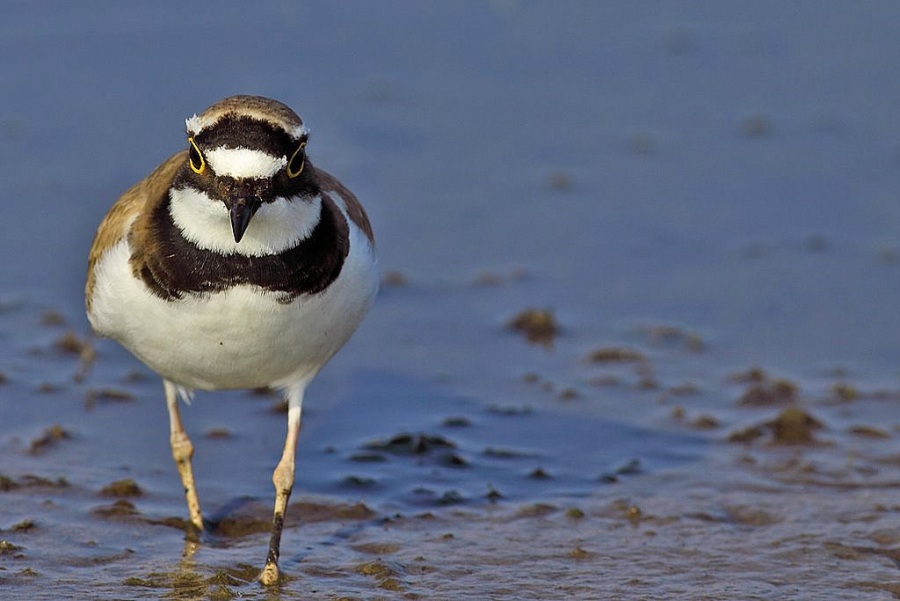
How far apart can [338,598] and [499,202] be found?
5.00m

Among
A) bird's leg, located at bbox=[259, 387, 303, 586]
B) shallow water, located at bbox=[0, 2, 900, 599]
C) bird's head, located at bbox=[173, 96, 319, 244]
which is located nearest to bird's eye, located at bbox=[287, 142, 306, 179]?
bird's head, located at bbox=[173, 96, 319, 244]

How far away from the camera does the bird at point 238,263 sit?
5.61 meters

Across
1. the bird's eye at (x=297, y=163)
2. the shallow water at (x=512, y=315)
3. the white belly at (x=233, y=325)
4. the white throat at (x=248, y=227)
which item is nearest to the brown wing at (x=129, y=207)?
the white belly at (x=233, y=325)

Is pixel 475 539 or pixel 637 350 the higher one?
pixel 637 350

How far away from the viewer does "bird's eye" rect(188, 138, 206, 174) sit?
18.5ft

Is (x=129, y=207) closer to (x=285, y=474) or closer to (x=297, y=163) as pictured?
(x=297, y=163)

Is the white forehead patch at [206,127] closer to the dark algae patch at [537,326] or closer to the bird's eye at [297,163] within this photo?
the bird's eye at [297,163]

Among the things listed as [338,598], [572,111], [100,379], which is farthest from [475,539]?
[572,111]

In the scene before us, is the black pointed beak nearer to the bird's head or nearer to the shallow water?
the bird's head

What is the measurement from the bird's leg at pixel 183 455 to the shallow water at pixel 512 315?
0.10 meters

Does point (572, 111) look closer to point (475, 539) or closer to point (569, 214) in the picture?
point (569, 214)

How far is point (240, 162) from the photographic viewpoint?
557 centimetres

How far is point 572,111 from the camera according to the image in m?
11.7

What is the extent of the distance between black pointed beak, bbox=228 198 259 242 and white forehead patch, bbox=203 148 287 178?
103 millimetres
